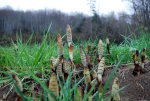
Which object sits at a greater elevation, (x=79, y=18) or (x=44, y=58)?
(x=79, y=18)

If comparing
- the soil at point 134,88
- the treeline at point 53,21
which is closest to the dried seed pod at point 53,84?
the soil at point 134,88

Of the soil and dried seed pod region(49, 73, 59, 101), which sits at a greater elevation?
dried seed pod region(49, 73, 59, 101)

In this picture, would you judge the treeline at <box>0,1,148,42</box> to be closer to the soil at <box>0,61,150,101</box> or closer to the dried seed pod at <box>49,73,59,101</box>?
the soil at <box>0,61,150,101</box>

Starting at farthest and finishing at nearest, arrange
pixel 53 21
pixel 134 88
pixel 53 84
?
pixel 53 21 → pixel 134 88 → pixel 53 84

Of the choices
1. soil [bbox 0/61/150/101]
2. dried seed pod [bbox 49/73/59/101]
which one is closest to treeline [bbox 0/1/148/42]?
soil [bbox 0/61/150/101]

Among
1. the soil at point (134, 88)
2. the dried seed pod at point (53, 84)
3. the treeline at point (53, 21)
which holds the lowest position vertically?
the soil at point (134, 88)

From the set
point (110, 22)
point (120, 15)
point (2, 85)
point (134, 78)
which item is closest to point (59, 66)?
point (134, 78)

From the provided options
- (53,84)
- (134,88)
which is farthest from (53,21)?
(53,84)

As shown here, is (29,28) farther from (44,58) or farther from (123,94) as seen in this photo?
(123,94)

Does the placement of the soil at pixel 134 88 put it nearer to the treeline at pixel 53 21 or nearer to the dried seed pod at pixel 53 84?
the dried seed pod at pixel 53 84

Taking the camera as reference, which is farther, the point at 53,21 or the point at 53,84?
the point at 53,21

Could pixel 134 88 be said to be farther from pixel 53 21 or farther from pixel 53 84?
pixel 53 21
